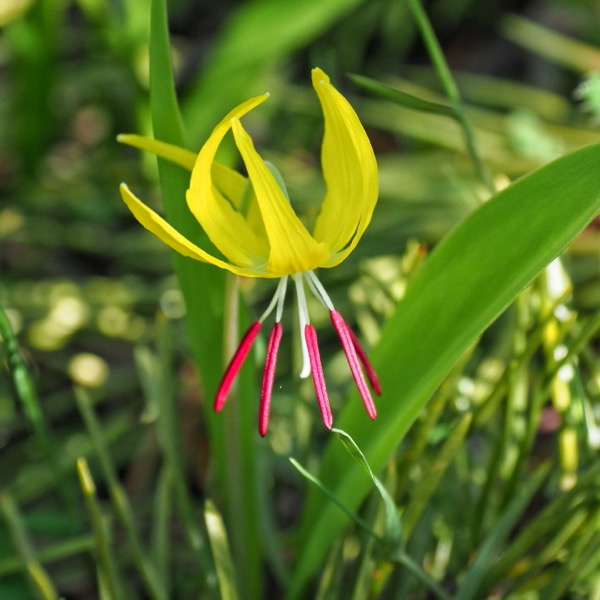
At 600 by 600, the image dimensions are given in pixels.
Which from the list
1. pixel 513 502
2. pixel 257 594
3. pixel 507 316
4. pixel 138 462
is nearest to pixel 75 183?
pixel 138 462

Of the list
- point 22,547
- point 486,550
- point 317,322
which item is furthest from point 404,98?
point 317,322

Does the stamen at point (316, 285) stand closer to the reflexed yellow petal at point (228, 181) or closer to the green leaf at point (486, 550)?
the reflexed yellow petal at point (228, 181)

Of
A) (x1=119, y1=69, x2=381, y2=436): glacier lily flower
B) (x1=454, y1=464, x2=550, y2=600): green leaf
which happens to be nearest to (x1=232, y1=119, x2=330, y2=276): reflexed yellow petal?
(x1=119, y1=69, x2=381, y2=436): glacier lily flower

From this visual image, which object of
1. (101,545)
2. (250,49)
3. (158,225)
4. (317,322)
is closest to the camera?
(158,225)

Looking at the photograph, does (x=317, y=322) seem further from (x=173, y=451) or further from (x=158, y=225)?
(x=158, y=225)

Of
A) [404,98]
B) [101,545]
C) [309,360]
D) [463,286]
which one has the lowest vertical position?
[101,545]

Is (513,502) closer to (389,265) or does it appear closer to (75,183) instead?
(389,265)

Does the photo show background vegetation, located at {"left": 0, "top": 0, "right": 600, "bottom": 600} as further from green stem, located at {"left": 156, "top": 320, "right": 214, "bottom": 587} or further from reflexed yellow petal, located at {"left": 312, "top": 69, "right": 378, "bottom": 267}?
reflexed yellow petal, located at {"left": 312, "top": 69, "right": 378, "bottom": 267}

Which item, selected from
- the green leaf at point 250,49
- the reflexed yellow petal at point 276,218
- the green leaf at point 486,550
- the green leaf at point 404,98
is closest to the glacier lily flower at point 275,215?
the reflexed yellow petal at point 276,218
